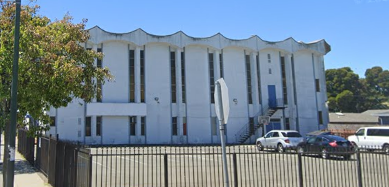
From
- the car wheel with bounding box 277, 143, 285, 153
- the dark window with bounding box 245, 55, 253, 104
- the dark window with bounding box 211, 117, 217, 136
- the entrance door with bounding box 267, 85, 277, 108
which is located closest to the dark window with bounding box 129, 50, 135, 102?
the dark window with bounding box 211, 117, 217, 136

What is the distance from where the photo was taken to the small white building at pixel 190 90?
109 feet

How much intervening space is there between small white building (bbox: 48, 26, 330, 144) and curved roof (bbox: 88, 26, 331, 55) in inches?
3.8

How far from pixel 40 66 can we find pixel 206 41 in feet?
98.0

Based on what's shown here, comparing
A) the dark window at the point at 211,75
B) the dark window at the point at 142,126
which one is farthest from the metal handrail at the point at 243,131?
the dark window at the point at 142,126

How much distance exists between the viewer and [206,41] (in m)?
37.2

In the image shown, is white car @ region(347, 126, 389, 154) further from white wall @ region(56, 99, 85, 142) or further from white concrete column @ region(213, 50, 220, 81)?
white wall @ region(56, 99, 85, 142)

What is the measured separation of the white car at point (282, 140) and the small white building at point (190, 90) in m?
10.8

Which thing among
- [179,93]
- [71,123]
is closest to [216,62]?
[179,93]

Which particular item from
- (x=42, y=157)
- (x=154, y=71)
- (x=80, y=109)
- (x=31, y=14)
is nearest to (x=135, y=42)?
(x=154, y=71)

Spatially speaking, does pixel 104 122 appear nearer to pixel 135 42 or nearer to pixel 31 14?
pixel 135 42

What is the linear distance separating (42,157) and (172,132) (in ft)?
72.7

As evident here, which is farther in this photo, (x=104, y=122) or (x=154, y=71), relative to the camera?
(x=154, y=71)

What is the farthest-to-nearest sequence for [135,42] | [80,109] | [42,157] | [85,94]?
1. [135,42]
2. [80,109]
3. [42,157]
4. [85,94]

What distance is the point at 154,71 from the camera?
3528cm
